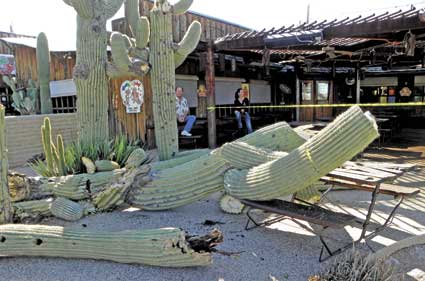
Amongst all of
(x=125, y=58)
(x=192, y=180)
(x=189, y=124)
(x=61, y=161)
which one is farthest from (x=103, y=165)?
(x=189, y=124)

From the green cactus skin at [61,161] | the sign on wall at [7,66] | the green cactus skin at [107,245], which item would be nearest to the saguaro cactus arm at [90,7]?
the green cactus skin at [61,161]

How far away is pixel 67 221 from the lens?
14.1 feet

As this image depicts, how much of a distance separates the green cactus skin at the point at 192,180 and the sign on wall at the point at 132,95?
4858 millimetres

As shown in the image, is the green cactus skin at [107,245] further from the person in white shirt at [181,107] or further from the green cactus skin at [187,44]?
the person in white shirt at [181,107]

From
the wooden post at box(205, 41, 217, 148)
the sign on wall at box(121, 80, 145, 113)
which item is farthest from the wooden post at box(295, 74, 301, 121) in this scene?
the sign on wall at box(121, 80, 145, 113)

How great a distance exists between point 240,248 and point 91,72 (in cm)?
399

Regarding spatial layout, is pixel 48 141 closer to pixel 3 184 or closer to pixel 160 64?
pixel 3 184

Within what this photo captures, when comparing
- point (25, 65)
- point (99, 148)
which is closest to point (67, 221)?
point (99, 148)

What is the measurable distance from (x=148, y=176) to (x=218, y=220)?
3.35ft

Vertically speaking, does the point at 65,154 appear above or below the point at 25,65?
below

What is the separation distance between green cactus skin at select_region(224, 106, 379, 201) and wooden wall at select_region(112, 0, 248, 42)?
6.10m

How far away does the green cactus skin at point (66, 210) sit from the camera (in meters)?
4.28

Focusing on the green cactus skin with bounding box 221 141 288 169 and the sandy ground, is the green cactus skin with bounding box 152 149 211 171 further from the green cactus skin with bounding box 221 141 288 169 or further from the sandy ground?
the green cactus skin with bounding box 221 141 288 169

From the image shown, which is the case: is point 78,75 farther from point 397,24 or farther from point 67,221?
point 397,24
